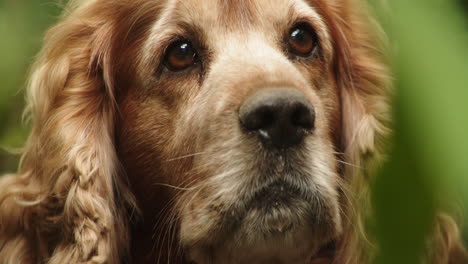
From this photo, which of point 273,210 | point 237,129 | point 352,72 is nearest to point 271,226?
point 273,210

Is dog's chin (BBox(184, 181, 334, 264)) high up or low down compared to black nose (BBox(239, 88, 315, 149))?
down

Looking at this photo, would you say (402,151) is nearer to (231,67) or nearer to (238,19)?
(231,67)

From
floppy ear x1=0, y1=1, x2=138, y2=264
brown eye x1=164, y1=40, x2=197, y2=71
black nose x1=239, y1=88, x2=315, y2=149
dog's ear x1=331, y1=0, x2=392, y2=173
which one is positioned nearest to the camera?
black nose x1=239, y1=88, x2=315, y2=149

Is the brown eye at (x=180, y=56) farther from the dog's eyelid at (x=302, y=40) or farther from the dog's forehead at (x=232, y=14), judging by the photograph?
the dog's eyelid at (x=302, y=40)

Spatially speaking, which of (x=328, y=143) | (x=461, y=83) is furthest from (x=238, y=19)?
(x=461, y=83)

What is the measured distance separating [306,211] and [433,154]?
1891 mm

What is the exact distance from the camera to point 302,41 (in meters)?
2.90

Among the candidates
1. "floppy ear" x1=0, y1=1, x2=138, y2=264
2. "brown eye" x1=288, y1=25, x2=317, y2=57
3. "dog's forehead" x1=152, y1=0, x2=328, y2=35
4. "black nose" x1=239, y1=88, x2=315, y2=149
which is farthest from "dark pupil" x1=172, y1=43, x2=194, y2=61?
"black nose" x1=239, y1=88, x2=315, y2=149

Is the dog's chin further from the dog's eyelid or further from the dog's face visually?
the dog's eyelid

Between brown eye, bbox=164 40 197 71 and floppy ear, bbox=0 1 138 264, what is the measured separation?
312 millimetres

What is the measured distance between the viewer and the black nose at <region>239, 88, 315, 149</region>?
214 centimetres

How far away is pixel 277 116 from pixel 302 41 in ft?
2.77

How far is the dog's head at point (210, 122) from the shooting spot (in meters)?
2.21

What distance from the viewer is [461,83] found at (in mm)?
406
